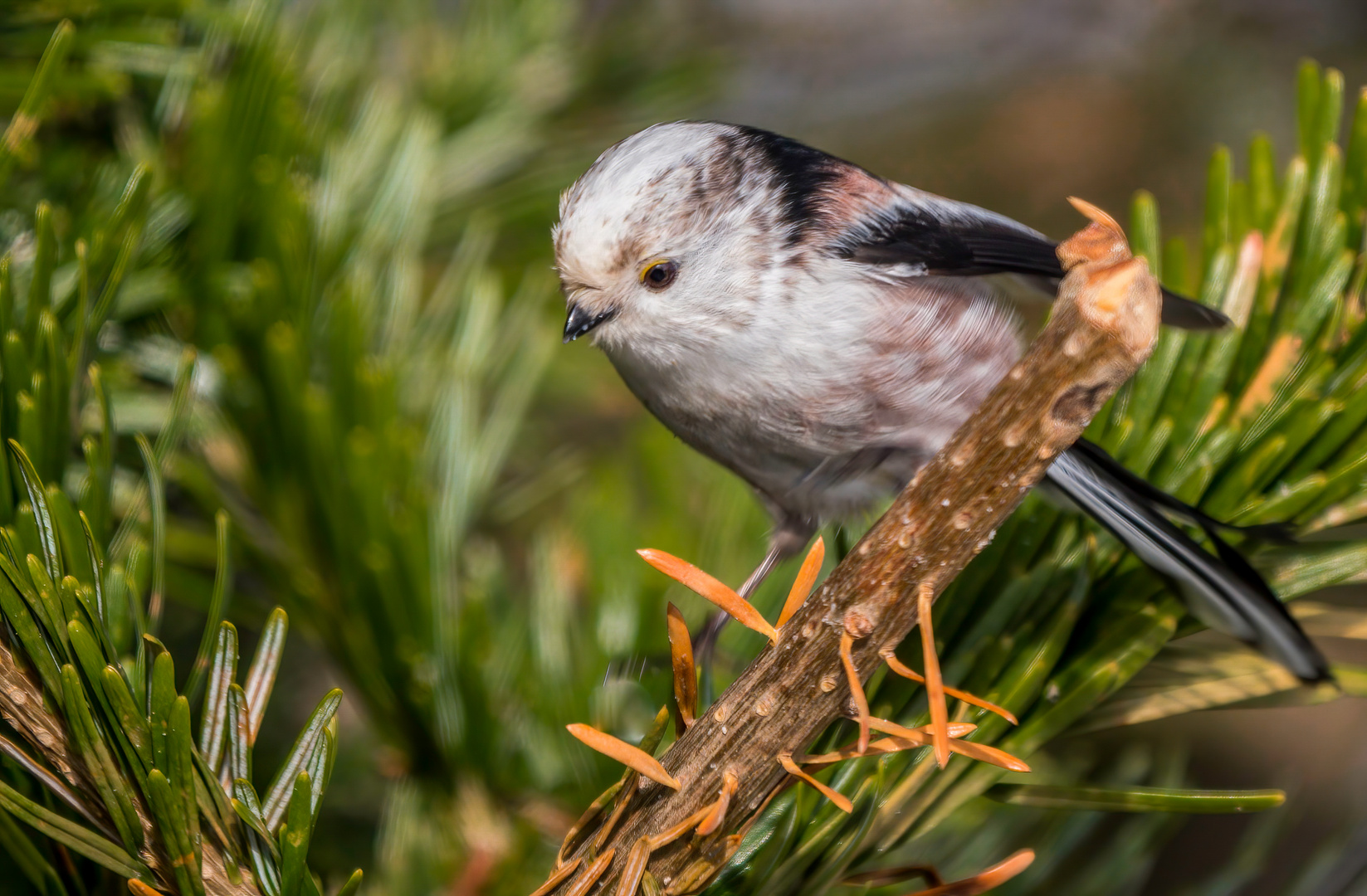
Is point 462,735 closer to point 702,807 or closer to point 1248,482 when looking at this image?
point 702,807

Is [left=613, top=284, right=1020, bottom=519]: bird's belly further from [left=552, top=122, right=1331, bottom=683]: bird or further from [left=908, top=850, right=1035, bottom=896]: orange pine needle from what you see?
A: [left=908, top=850, right=1035, bottom=896]: orange pine needle

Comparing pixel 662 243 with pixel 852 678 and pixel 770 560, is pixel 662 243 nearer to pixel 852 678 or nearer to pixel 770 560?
pixel 770 560

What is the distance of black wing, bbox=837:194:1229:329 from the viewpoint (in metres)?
0.73

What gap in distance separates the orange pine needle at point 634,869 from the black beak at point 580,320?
398 millimetres

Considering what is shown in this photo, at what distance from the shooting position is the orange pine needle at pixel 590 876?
0.42 metres

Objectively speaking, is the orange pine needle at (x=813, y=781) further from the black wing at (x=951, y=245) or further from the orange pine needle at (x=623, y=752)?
the black wing at (x=951, y=245)

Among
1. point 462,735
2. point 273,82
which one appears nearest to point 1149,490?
point 462,735

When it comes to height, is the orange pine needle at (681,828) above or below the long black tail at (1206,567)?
below

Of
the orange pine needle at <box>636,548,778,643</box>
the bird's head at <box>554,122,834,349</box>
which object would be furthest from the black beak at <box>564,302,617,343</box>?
the orange pine needle at <box>636,548,778,643</box>

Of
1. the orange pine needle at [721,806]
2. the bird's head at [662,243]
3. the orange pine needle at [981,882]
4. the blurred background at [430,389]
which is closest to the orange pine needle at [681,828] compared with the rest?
the orange pine needle at [721,806]

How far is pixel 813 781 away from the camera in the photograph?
403 mm

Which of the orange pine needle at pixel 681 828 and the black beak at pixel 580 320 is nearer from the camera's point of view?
the orange pine needle at pixel 681 828

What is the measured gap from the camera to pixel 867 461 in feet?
2.37

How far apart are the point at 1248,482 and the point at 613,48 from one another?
0.77m
